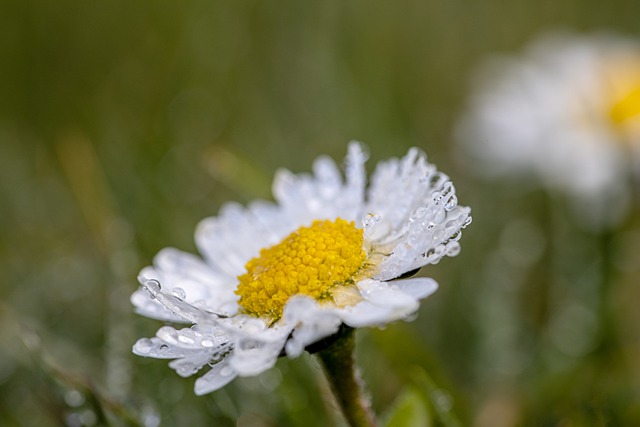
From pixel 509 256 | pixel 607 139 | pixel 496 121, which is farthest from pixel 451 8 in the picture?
pixel 509 256

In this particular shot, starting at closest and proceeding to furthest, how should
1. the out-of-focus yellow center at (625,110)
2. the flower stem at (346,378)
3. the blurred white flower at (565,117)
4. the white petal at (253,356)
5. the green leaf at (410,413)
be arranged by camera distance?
the white petal at (253,356) → the flower stem at (346,378) → the green leaf at (410,413) → the blurred white flower at (565,117) → the out-of-focus yellow center at (625,110)

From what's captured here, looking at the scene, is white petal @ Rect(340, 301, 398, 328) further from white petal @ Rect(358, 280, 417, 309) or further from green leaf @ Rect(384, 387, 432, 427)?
green leaf @ Rect(384, 387, 432, 427)

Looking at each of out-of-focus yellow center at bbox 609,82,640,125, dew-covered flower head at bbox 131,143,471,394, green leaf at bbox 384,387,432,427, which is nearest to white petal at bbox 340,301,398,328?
dew-covered flower head at bbox 131,143,471,394

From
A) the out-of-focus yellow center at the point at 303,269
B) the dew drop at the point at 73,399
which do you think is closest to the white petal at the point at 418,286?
the out-of-focus yellow center at the point at 303,269

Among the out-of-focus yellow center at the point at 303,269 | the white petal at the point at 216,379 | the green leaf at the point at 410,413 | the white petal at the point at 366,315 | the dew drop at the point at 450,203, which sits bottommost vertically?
the green leaf at the point at 410,413

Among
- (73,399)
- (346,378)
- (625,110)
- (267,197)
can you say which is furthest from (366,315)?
(625,110)

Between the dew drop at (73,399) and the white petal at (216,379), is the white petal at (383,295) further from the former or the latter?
the dew drop at (73,399)

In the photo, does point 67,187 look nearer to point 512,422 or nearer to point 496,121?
point 496,121

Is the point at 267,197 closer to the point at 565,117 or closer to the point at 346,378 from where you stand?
the point at 346,378
